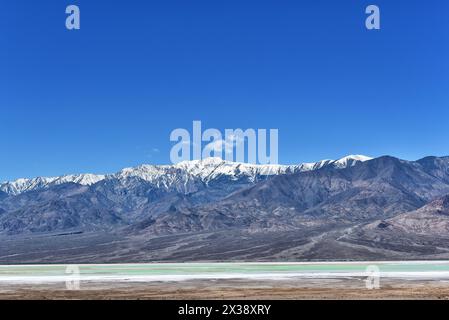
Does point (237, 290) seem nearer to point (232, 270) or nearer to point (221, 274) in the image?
point (221, 274)

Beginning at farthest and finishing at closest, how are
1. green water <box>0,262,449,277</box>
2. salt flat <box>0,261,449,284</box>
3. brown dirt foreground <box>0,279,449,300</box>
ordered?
green water <box>0,262,449,277</box> < salt flat <box>0,261,449,284</box> < brown dirt foreground <box>0,279,449,300</box>

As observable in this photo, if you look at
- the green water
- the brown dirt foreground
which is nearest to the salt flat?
the green water

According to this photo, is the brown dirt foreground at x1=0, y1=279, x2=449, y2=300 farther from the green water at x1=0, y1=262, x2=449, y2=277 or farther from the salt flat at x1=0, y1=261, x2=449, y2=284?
the green water at x1=0, y1=262, x2=449, y2=277

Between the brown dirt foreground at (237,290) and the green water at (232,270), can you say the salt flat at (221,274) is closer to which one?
the green water at (232,270)

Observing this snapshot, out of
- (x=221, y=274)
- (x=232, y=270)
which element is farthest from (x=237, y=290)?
(x=232, y=270)

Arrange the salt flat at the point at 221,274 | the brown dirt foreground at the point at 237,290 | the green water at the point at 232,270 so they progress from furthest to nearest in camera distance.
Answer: the green water at the point at 232,270, the salt flat at the point at 221,274, the brown dirt foreground at the point at 237,290

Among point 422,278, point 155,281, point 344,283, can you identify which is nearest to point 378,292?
point 344,283

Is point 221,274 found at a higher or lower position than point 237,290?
lower

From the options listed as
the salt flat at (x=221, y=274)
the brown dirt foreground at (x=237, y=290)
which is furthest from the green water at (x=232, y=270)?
the brown dirt foreground at (x=237, y=290)
